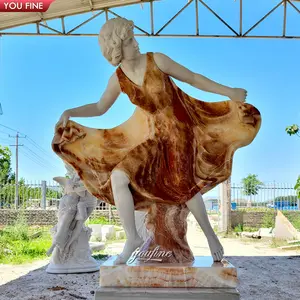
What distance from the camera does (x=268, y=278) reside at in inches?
219

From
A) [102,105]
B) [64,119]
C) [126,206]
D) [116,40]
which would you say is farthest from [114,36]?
[126,206]

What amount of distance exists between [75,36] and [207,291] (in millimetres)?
5668

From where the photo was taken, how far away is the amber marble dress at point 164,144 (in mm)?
2580

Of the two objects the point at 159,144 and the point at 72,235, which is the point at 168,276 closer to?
the point at 159,144

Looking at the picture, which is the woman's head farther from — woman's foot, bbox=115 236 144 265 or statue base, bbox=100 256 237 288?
statue base, bbox=100 256 237 288

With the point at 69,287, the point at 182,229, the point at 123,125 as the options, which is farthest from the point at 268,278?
the point at 123,125

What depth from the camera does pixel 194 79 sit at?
263 centimetres

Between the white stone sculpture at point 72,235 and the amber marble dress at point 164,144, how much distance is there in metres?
3.28

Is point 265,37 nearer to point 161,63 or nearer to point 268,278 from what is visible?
point 268,278

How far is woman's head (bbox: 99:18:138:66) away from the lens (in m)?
2.57

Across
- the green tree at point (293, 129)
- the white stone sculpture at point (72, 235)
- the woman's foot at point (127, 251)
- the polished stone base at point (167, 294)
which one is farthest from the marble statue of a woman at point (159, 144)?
the green tree at point (293, 129)

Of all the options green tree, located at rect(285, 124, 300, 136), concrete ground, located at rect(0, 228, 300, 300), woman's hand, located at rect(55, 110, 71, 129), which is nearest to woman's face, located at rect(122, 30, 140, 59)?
woman's hand, located at rect(55, 110, 71, 129)

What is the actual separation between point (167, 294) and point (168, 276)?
104 millimetres

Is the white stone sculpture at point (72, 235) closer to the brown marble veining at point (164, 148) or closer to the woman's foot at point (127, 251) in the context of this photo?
the brown marble veining at point (164, 148)
